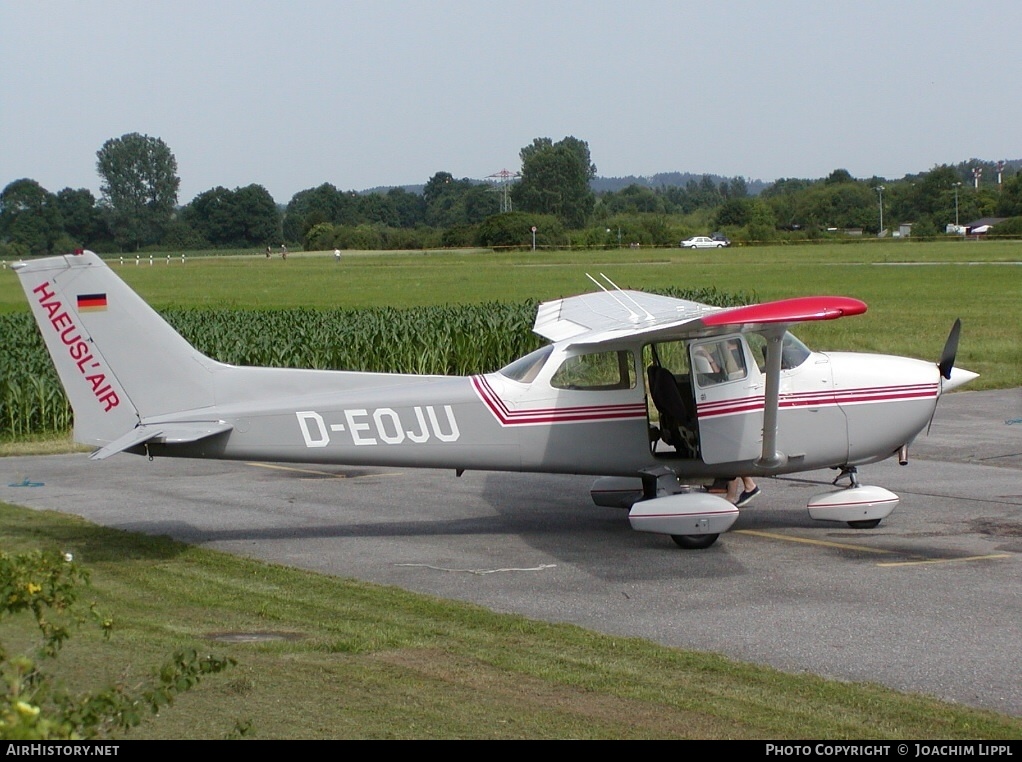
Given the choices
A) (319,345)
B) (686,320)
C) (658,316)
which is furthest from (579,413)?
(319,345)

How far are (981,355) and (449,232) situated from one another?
103678 millimetres

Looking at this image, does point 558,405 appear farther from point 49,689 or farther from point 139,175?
point 139,175

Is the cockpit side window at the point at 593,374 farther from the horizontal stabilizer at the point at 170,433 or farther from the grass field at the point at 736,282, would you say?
the grass field at the point at 736,282

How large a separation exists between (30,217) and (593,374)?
7958 cm

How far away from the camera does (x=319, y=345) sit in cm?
2255

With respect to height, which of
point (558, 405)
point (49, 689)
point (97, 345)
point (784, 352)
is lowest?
point (558, 405)

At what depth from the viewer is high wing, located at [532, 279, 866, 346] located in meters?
9.17

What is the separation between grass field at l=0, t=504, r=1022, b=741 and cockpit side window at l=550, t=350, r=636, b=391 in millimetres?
2933

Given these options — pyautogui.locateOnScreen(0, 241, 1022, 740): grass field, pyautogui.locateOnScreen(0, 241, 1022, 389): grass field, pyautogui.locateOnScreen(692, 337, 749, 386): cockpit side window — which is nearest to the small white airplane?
pyautogui.locateOnScreen(692, 337, 749, 386): cockpit side window

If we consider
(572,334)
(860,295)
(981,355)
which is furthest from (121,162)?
(572,334)

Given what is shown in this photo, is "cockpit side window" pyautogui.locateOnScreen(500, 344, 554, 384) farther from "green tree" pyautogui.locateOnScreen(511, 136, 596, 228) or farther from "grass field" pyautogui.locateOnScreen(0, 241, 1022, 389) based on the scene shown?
"green tree" pyautogui.locateOnScreen(511, 136, 596, 228)

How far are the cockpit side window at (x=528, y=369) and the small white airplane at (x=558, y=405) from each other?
0.5 inches

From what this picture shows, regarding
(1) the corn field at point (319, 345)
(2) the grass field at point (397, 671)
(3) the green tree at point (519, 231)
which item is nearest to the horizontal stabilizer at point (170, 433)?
(2) the grass field at point (397, 671)
